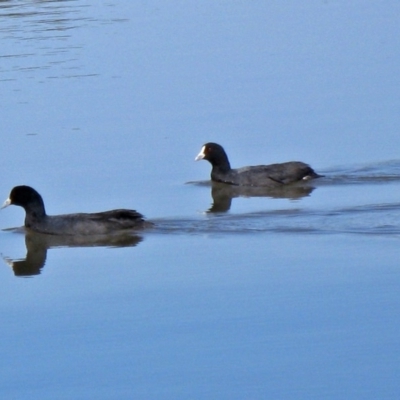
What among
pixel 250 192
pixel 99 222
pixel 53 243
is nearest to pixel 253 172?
pixel 250 192

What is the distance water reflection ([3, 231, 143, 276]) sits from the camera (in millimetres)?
12508

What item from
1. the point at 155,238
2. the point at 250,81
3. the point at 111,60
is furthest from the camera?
the point at 111,60

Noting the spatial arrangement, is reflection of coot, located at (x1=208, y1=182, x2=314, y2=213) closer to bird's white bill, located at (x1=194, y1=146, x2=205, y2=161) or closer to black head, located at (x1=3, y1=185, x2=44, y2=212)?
bird's white bill, located at (x1=194, y1=146, x2=205, y2=161)

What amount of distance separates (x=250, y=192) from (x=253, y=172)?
0.27 metres

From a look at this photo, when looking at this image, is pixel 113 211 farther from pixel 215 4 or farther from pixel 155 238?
pixel 215 4

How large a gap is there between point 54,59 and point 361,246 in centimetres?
1302

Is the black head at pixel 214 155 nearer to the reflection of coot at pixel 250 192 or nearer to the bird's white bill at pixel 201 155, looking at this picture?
the bird's white bill at pixel 201 155

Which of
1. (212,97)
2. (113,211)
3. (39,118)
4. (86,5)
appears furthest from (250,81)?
(86,5)

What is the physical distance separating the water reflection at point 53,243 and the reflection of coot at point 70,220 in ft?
0.21

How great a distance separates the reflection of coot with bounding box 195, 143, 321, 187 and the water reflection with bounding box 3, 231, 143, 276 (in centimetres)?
273

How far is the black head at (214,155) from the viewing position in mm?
15648

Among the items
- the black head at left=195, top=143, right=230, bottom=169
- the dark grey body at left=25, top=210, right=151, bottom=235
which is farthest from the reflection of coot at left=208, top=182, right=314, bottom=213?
the dark grey body at left=25, top=210, right=151, bottom=235

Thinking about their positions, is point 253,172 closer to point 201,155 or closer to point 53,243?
point 201,155

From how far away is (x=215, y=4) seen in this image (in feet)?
99.8
